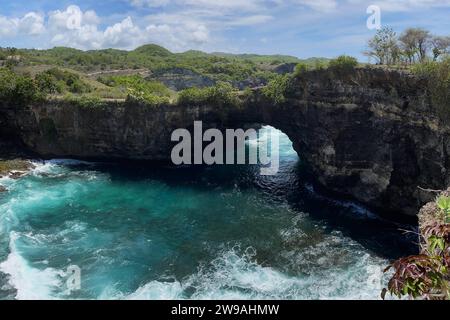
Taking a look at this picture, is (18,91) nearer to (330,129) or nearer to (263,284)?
(330,129)

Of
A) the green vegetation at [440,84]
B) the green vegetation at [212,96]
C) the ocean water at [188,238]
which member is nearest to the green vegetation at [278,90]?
the green vegetation at [212,96]

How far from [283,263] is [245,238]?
4.57 meters

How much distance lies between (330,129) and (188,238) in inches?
710

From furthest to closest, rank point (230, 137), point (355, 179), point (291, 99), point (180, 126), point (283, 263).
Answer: point (230, 137) < point (180, 126) < point (291, 99) < point (355, 179) < point (283, 263)

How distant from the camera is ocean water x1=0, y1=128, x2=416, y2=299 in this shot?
25828 millimetres

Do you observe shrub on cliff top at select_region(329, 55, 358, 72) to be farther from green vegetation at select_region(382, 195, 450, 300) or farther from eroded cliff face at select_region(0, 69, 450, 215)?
green vegetation at select_region(382, 195, 450, 300)

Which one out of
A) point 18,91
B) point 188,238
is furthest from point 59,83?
point 188,238

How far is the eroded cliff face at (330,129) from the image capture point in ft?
112

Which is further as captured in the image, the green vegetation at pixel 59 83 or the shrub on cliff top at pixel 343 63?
the green vegetation at pixel 59 83

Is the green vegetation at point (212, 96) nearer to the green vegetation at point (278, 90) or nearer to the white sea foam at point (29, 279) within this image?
the green vegetation at point (278, 90)

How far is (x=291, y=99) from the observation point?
145ft

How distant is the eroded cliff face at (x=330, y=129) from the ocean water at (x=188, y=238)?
10.9 ft

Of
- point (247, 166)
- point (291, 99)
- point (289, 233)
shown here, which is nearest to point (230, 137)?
point (247, 166)
